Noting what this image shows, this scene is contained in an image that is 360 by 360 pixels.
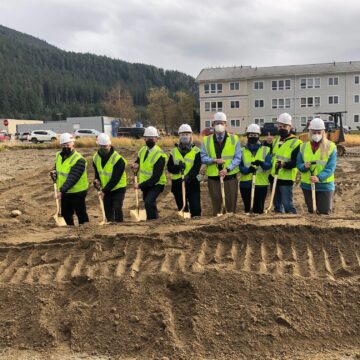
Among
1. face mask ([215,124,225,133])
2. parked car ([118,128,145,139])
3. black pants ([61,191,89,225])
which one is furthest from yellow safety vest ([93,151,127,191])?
parked car ([118,128,145,139])

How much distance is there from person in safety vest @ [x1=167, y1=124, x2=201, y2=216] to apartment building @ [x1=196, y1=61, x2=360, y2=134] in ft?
159

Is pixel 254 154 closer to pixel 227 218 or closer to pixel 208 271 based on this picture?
pixel 227 218

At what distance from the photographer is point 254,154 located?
6.79 metres

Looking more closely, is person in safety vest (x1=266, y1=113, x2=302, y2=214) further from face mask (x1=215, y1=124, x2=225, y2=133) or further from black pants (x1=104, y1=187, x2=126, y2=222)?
black pants (x1=104, y1=187, x2=126, y2=222)

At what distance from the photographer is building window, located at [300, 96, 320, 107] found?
53219 mm

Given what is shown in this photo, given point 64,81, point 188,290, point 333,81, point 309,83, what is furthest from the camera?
point 64,81

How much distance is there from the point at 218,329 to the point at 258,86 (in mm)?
53124

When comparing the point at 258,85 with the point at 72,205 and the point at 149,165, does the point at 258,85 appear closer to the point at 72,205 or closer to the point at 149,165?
the point at 149,165

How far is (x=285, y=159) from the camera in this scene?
21.5 feet

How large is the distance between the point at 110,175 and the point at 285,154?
110 inches

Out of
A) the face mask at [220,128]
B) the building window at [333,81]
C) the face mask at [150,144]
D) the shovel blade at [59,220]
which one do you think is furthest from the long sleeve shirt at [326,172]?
the building window at [333,81]

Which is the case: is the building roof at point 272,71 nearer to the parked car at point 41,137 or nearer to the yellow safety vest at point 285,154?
the parked car at point 41,137

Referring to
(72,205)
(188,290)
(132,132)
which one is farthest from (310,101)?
(188,290)

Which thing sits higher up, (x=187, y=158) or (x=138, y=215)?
(x=187, y=158)
